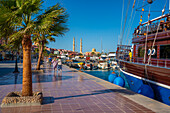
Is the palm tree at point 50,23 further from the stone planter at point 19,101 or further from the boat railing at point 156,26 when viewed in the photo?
the boat railing at point 156,26

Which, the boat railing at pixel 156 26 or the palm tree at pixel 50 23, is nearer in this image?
the palm tree at pixel 50 23

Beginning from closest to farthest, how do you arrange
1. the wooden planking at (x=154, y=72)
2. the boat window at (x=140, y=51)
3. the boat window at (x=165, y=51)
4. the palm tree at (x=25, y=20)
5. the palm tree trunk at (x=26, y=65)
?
the palm tree at (x=25, y=20) < the palm tree trunk at (x=26, y=65) < the wooden planking at (x=154, y=72) < the boat window at (x=165, y=51) < the boat window at (x=140, y=51)

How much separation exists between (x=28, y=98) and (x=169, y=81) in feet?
22.0

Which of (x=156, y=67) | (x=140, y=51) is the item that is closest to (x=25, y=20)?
(x=156, y=67)

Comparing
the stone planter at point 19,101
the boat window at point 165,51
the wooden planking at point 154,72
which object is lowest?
the stone planter at point 19,101

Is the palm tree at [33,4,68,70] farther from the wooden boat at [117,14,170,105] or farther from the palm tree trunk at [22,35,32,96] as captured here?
the wooden boat at [117,14,170,105]

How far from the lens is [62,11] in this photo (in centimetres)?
630

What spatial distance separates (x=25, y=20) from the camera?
6074 mm

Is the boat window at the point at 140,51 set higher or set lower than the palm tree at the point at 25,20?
lower

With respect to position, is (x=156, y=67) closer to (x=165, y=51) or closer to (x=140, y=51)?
(x=165, y=51)

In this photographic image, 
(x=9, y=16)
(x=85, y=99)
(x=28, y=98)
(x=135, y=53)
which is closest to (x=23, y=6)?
(x=9, y=16)

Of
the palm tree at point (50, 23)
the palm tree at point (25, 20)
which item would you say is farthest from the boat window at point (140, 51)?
the palm tree at point (25, 20)

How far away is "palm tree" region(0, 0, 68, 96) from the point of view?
18.2 ft

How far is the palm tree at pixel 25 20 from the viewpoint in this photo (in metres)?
5.55
